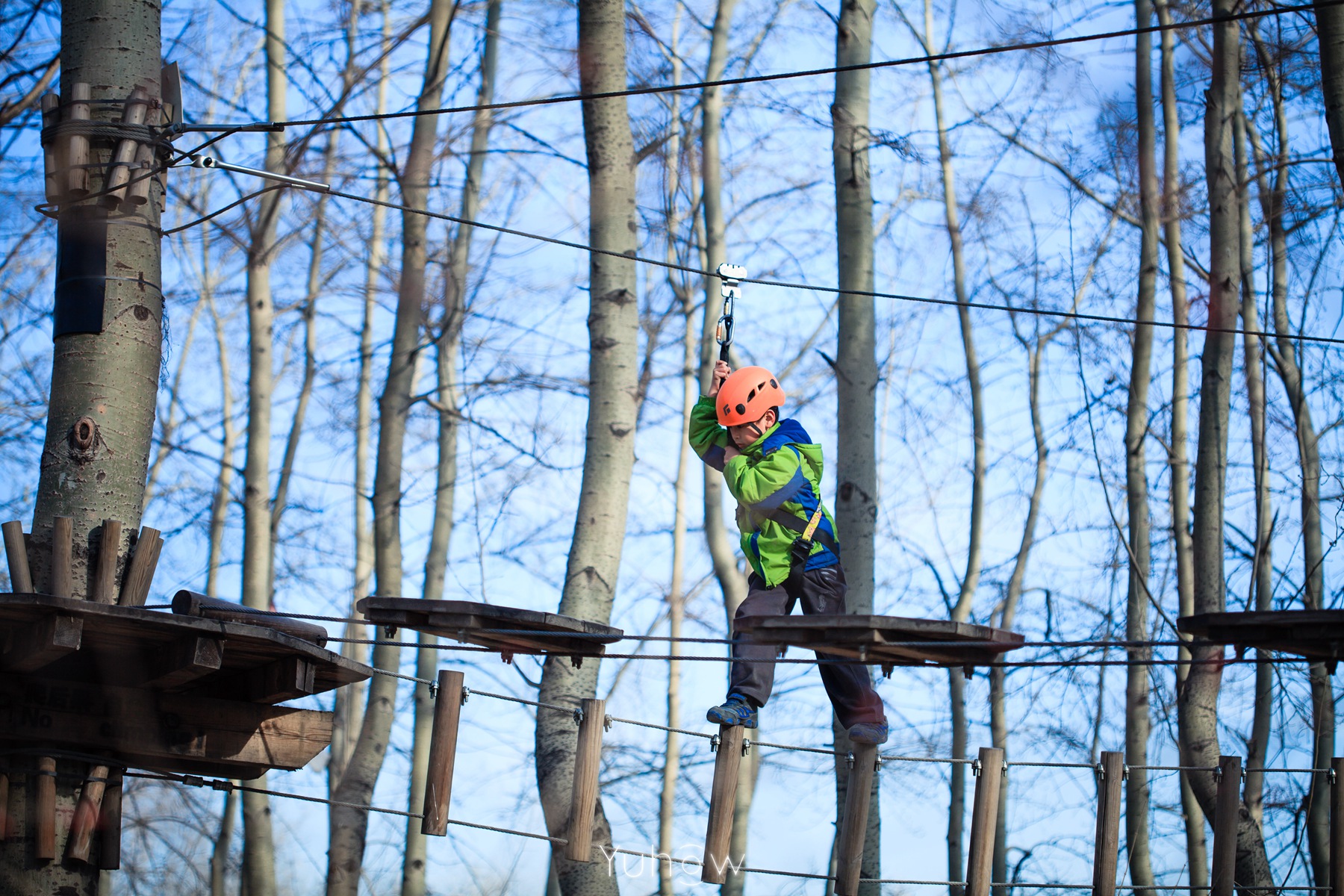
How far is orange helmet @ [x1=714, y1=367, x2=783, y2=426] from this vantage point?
5348 millimetres

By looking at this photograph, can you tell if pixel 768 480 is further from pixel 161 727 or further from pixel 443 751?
pixel 161 727

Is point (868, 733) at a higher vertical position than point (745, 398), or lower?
lower

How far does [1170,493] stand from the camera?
12.7 meters

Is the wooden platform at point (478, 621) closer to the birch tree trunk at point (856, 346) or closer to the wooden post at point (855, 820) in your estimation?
the wooden post at point (855, 820)

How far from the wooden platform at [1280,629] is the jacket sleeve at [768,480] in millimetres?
1524

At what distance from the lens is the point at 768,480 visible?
5.23 m

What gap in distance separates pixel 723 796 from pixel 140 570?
7.44ft

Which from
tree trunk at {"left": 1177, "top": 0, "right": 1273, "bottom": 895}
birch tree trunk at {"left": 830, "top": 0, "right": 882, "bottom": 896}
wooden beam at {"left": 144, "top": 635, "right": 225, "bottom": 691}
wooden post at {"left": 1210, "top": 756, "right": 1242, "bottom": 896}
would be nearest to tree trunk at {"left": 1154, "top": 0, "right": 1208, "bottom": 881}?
tree trunk at {"left": 1177, "top": 0, "right": 1273, "bottom": 895}

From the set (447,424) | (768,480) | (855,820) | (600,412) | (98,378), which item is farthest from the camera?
(447,424)

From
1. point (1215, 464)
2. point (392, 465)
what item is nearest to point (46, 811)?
point (392, 465)

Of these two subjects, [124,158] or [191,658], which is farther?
[124,158]

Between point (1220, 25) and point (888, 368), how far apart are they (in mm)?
7972

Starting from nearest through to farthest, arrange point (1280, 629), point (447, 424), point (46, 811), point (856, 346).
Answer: point (1280, 629)
point (46, 811)
point (856, 346)
point (447, 424)

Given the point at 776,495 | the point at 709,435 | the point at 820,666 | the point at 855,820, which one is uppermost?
the point at 709,435
